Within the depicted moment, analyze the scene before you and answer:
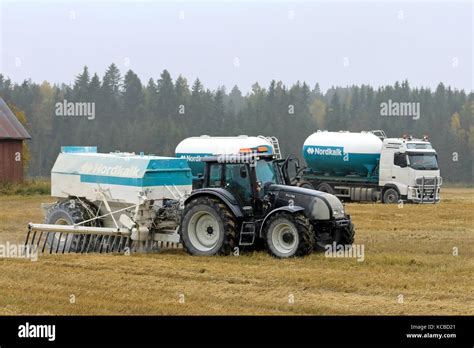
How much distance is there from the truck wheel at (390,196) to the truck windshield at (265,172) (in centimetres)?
1780

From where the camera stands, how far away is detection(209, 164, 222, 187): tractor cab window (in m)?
16.7

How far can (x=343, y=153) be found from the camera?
118 feet

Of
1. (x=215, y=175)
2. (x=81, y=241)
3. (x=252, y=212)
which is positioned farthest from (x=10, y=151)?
(x=252, y=212)

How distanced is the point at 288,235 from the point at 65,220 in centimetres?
511

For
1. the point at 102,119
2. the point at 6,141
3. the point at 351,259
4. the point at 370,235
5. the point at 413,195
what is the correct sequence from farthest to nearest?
the point at 102,119
the point at 6,141
the point at 413,195
the point at 370,235
the point at 351,259

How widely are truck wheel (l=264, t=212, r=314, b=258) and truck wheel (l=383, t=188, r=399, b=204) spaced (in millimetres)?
18740

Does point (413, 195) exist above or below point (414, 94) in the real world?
below

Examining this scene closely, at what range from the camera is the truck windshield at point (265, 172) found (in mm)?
16562

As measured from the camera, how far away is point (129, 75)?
9238 centimetres

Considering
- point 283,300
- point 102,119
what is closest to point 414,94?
point 102,119

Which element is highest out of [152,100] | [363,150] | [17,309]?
[152,100]

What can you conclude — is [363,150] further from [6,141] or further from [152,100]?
[152,100]

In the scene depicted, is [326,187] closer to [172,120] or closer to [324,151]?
[324,151]
